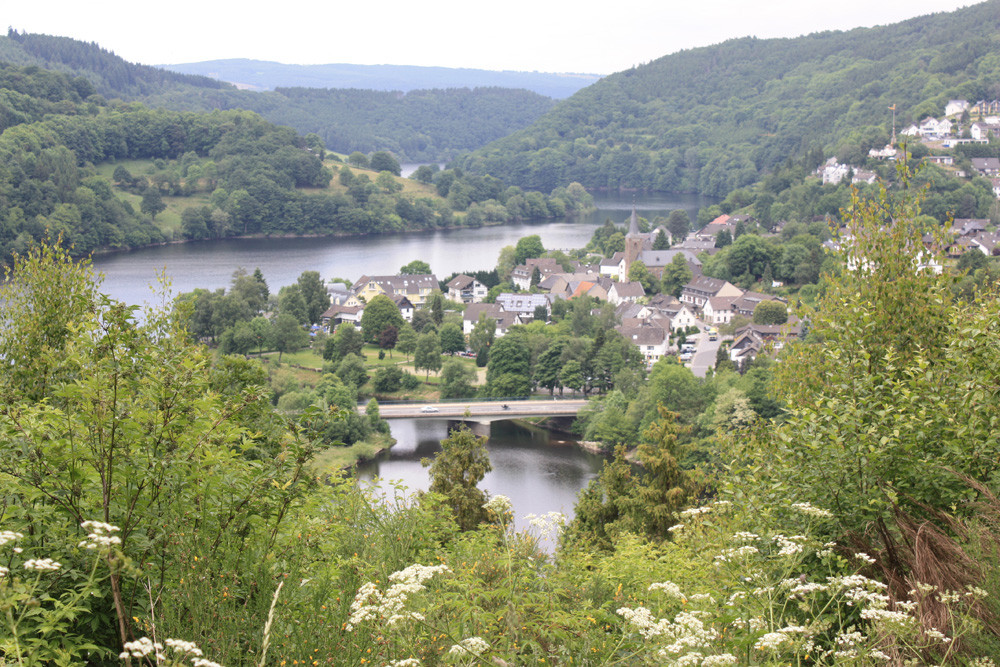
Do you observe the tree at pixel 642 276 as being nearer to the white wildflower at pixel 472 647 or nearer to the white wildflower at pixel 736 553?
the white wildflower at pixel 736 553

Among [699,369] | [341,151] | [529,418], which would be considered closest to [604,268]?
[699,369]

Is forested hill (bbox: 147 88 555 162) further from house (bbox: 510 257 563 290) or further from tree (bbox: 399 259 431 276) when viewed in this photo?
house (bbox: 510 257 563 290)

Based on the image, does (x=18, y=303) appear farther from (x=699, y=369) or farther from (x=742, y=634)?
(x=699, y=369)

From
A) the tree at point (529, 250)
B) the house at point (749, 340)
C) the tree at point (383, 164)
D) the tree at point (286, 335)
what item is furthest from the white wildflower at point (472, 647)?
the tree at point (383, 164)

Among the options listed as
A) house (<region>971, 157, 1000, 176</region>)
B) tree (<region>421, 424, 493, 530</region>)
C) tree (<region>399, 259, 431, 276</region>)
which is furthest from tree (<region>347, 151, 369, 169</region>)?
tree (<region>421, 424, 493, 530</region>)

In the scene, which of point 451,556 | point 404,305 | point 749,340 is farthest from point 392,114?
point 451,556

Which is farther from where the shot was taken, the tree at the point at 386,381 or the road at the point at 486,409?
the tree at the point at 386,381
